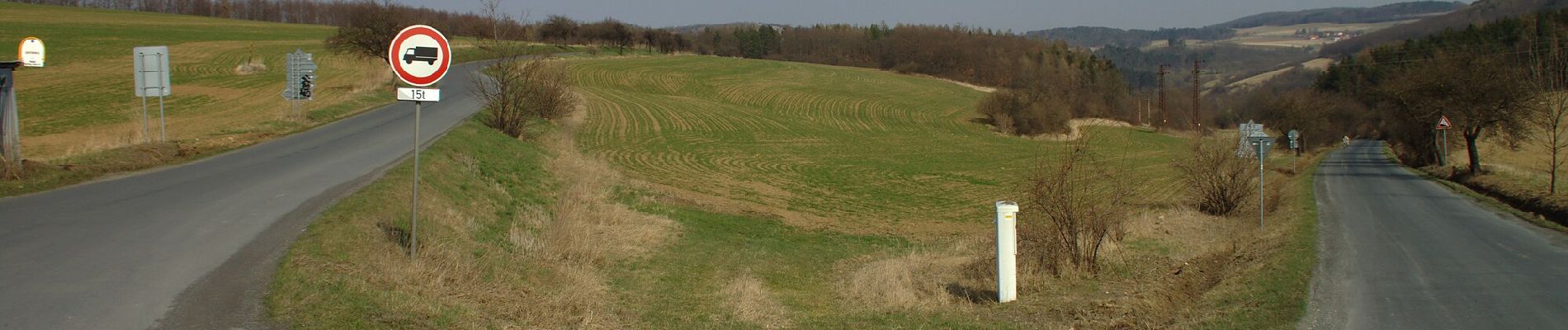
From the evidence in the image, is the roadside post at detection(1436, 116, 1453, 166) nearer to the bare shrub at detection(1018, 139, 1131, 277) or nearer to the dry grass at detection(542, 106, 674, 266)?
the bare shrub at detection(1018, 139, 1131, 277)

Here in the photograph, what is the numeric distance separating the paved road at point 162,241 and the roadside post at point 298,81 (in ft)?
39.0

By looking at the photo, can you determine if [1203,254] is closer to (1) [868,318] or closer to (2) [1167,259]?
(2) [1167,259]

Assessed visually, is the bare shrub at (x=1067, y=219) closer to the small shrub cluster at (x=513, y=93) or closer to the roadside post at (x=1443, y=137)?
the small shrub cluster at (x=513, y=93)

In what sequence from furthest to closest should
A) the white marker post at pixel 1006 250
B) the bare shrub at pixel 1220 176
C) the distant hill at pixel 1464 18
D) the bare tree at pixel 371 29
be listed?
the distant hill at pixel 1464 18
the bare tree at pixel 371 29
the bare shrub at pixel 1220 176
the white marker post at pixel 1006 250

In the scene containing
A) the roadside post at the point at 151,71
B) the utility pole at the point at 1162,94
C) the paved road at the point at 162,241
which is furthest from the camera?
the utility pole at the point at 1162,94

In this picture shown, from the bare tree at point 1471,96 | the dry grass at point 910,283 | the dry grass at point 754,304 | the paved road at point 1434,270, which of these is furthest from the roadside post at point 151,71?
the bare tree at point 1471,96

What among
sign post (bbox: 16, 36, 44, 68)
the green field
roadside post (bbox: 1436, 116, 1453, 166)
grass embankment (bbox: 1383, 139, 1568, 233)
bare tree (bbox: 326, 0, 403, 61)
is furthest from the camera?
bare tree (bbox: 326, 0, 403, 61)

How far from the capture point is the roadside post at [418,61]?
8.25 meters

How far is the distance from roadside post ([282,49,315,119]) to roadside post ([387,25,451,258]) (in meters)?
19.8

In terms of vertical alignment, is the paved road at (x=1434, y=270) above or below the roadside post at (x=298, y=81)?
below

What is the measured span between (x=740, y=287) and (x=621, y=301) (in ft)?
5.89

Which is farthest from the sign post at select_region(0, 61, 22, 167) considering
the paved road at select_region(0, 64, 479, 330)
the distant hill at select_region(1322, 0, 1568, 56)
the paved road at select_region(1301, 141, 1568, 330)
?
the distant hill at select_region(1322, 0, 1568, 56)

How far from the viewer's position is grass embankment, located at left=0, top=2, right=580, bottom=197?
15.3 m

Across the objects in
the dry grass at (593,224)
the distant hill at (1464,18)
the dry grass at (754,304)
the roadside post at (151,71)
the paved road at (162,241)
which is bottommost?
the dry grass at (754,304)
